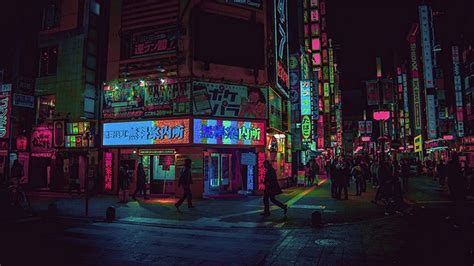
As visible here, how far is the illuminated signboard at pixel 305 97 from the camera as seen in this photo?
28.0 metres

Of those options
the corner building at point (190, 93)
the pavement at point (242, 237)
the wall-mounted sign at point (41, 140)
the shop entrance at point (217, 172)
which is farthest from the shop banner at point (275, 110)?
the wall-mounted sign at point (41, 140)

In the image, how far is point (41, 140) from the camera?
835 inches

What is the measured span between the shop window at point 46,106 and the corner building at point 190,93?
4.46m

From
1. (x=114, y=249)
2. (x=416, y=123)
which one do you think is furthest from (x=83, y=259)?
(x=416, y=123)

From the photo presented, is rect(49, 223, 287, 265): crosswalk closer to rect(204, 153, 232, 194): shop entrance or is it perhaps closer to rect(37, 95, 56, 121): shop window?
rect(204, 153, 232, 194): shop entrance

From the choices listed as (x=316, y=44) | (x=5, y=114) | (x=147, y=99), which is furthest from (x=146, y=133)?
(x=316, y=44)

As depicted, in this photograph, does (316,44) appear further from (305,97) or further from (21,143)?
(21,143)

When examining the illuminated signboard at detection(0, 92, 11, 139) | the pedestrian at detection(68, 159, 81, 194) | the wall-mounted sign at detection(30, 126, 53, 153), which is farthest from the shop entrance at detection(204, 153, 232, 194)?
the wall-mounted sign at detection(30, 126, 53, 153)

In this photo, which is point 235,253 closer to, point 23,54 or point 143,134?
point 143,134

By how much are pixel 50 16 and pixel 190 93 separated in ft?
39.8

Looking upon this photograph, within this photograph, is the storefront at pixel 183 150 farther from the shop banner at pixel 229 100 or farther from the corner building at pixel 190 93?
the shop banner at pixel 229 100

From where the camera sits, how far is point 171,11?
18781mm

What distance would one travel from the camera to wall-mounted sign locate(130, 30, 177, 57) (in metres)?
18.6

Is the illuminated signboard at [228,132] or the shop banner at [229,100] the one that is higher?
the shop banner at [229,100]
